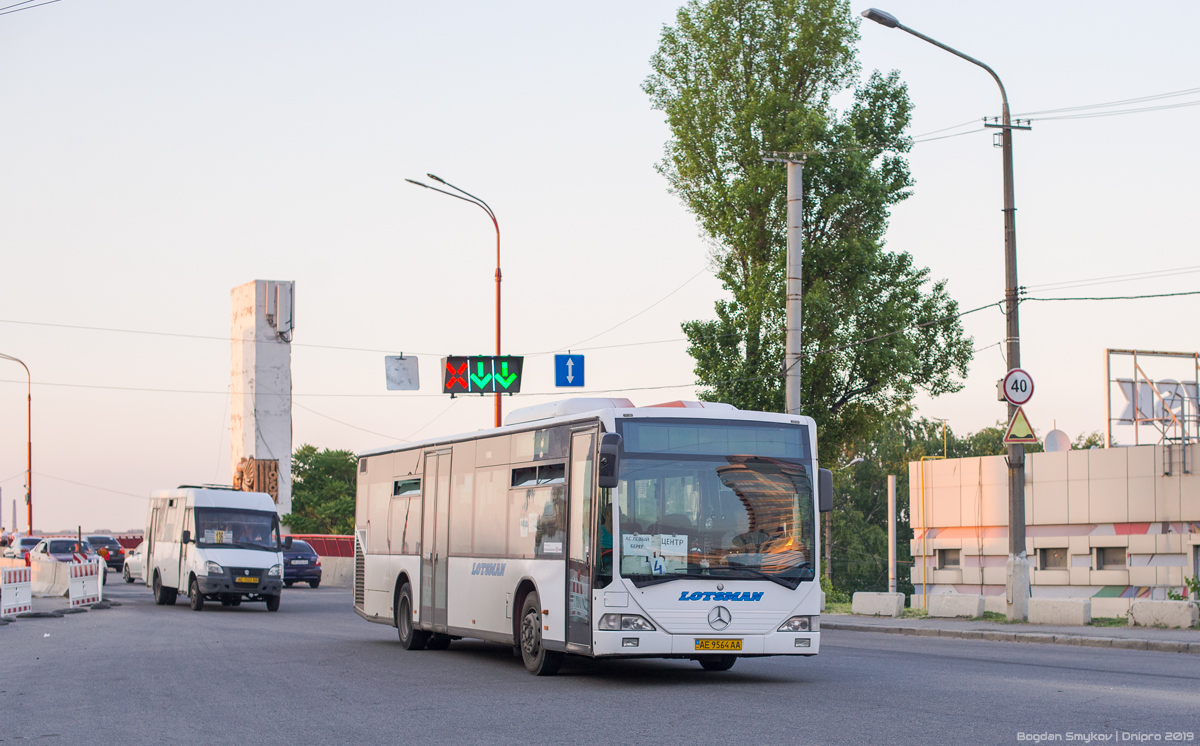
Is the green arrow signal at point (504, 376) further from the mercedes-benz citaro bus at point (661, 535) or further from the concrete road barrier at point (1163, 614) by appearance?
the mercedes-benz citaro bus at point (661, 535)

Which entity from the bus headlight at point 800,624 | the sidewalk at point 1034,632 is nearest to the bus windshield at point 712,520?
the bus headlight at point 800,624

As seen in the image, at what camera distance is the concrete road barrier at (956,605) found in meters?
26.2

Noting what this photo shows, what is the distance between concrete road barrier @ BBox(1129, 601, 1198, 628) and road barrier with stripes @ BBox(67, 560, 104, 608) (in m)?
23.3

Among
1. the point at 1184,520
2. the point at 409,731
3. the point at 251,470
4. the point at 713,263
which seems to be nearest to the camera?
the point at 409,731

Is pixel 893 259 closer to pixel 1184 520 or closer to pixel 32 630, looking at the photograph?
pixel 1184 520

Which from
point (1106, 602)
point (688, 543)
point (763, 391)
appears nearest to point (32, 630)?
point (688, 543)

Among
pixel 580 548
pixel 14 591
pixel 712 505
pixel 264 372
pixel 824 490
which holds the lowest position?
pixel 14 591

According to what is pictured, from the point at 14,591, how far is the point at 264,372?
2328 cm

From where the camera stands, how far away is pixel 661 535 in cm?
1357

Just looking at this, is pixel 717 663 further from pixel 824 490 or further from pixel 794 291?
pixel 794 291

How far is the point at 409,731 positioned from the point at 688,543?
165 inches

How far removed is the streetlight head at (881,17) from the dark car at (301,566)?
93.7ft

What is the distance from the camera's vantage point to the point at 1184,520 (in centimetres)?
3375

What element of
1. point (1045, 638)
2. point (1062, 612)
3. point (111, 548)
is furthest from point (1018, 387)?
point (111, 548)
